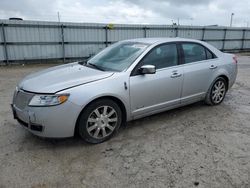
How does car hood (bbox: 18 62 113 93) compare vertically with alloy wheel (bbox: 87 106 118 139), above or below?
above

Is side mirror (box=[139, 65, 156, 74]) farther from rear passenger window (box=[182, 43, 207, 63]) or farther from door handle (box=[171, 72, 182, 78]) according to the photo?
rear passenger window (box=[182, 43, 207, 63])

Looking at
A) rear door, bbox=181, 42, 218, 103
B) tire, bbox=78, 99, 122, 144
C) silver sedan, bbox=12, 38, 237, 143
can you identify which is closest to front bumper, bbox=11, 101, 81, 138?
silver sedan, bbox=12, 38, 237, 143

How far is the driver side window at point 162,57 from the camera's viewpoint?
3533 millimetres

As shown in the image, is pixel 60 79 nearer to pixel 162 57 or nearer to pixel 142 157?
pixel 142 157

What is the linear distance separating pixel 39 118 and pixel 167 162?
5.63ft

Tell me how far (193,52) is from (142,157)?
2444 mm

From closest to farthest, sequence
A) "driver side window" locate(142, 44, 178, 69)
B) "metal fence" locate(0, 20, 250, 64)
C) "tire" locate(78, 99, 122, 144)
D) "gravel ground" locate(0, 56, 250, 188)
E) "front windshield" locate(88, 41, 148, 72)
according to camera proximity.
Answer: "gravel ground" locate(0, 56, 250, 188), "tire" locate(78, 99, 122, 144), "front windshield" locate(88, 41, 148, 72), "driver side window" locate(142, 44, 178, 69), "metal fence" locate(0, 20, 250, 64)

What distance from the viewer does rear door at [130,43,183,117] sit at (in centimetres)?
331

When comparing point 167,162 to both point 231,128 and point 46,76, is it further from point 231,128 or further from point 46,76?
point 46,76

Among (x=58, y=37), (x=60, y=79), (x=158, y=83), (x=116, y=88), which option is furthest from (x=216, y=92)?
(x=58, y=37)

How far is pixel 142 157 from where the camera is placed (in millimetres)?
2771

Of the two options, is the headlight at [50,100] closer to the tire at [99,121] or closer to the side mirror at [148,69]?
the tire at [99,121]

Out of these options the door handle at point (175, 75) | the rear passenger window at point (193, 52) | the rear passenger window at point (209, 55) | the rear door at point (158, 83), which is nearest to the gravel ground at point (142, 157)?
the rear door at point (158, 83)

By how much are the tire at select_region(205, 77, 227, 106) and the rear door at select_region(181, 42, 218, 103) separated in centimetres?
20
